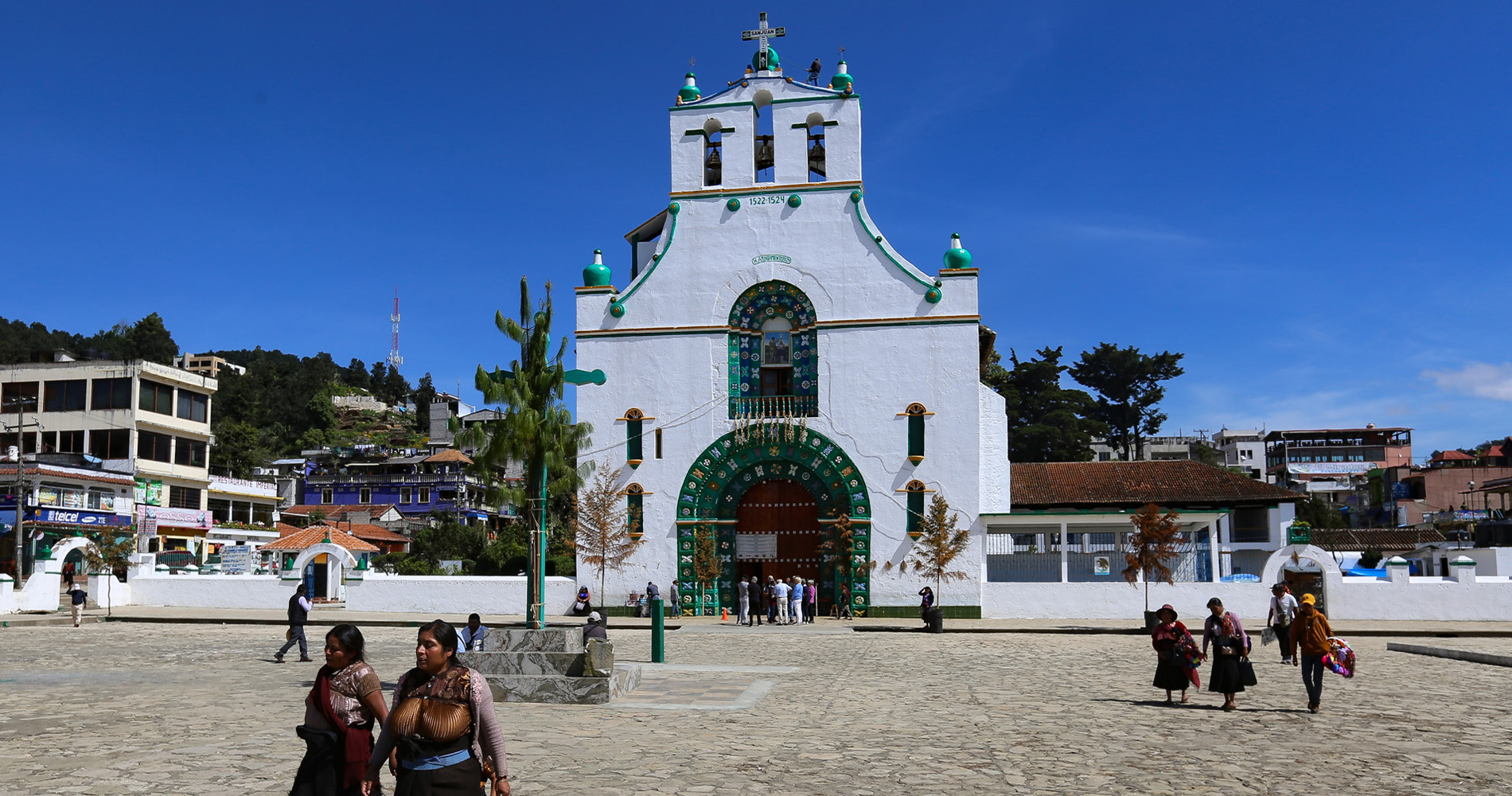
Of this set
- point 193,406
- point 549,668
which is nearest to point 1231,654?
point 549,668

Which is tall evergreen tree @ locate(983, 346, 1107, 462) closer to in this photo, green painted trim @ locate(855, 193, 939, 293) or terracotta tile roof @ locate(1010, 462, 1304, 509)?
terracotta tile roof @ locate(1010, 462, 1304, 509)

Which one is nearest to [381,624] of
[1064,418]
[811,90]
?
[811,90]

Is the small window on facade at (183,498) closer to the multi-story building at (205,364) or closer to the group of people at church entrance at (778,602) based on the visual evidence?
the group of people at church entrance at (778,602)

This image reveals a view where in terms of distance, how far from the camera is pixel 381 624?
2952 centimetres

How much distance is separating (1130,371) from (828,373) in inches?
1912

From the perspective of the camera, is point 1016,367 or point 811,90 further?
point 1016,367

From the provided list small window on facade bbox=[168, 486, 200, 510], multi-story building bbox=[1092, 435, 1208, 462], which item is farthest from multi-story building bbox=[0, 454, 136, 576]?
multi-story building bbox=[1092, 435, 1208, 462]

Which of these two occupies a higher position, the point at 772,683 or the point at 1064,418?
the point at 1064,418

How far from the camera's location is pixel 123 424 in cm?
5091

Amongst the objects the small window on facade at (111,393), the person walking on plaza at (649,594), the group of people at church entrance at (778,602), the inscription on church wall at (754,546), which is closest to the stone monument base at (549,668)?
the group of people at church entrance at (778,602)

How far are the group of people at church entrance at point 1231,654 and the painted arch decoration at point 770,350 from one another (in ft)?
62.6

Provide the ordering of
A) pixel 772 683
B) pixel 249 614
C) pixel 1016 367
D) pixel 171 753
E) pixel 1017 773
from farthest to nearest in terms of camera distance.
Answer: pixel 1016 367 → pixel 249 614 → pixel 772 683 → pixel 171 753 → pixel 1017 773

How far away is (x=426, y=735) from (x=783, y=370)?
91.7 ft

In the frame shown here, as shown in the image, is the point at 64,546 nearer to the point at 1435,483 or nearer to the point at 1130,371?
the point at 1130,371
